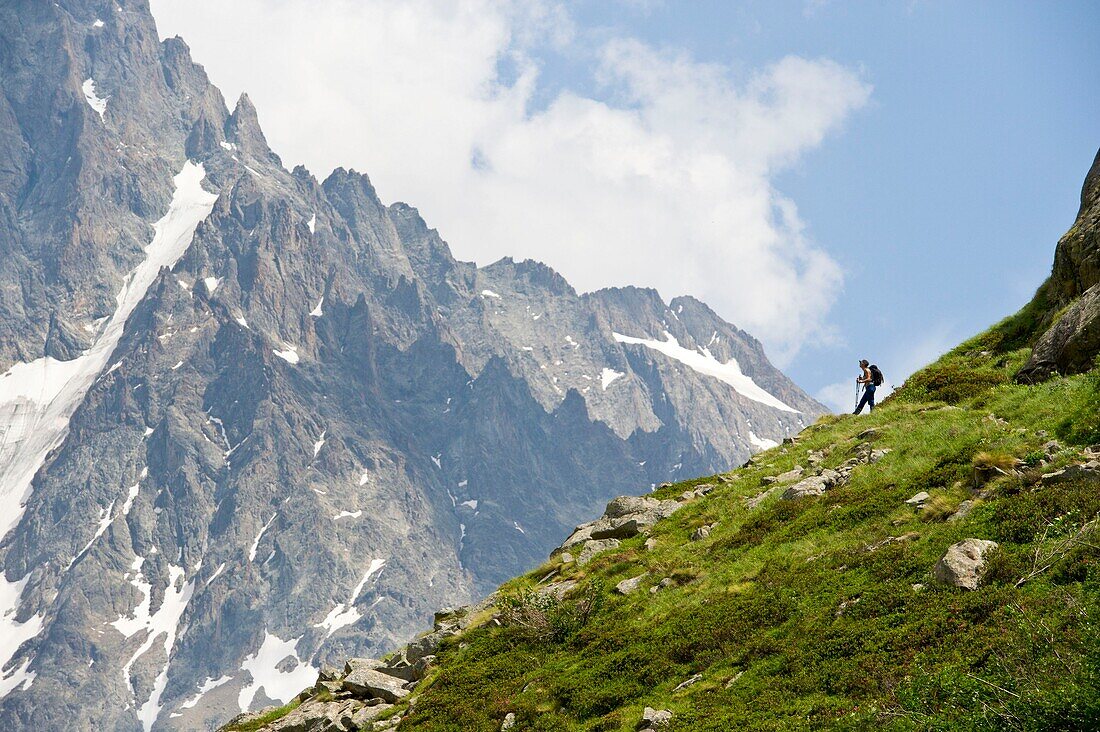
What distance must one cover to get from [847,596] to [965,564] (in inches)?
102

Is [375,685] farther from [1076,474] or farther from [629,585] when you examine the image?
[1076,474]

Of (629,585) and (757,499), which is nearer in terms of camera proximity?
(629,585)

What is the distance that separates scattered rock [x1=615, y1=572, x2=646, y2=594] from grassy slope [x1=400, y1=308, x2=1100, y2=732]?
10.8 inches

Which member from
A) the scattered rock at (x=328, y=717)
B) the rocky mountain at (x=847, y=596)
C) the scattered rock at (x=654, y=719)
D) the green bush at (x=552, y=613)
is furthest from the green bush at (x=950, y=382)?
the scattered rock at (x=328, y=717)

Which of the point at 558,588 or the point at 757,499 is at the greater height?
the point at 757,499

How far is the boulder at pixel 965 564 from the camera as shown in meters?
17.4

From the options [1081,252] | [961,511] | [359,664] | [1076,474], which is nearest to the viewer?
[1076,474]

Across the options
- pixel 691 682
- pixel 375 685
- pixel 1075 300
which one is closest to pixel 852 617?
pixel 691 682

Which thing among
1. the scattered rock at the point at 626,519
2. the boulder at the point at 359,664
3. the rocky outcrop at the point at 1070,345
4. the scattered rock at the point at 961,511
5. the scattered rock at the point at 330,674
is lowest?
the scattered rock at the point at 961,511

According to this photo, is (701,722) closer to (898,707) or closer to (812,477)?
(898,707)

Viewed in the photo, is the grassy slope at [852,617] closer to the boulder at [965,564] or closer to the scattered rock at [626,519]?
the boulder at [965,564]

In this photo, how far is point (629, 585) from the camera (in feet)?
86.0

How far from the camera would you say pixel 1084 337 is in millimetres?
26734

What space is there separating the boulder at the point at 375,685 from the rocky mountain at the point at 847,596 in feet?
A: 0.27
